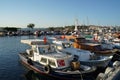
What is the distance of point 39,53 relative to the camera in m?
26.5

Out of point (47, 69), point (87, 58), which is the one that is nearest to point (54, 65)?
point (47, 69)

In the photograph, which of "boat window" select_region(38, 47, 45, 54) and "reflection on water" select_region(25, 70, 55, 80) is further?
"boat window" select_region(38, 47, 45, 54)

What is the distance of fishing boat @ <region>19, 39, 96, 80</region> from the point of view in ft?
72.3

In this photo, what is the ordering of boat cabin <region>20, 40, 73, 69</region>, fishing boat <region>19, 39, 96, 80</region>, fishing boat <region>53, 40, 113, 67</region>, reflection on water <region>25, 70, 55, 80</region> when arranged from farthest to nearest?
fishing boat <region>53, 40, 113, 67</region>
boat cabin <region>20, 40, 73, 69</region>
reflection on water <region>25, 70, 55, 80</region>
fishing boat <region>19, 39, 96, 80</region>

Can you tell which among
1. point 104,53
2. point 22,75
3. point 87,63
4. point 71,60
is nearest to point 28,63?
point 22,75

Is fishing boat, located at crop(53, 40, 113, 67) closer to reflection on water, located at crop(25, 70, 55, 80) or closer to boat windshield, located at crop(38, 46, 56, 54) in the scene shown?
boat windshield, located at crop(38, 46, 56, 54)

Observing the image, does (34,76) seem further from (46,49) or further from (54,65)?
(46,49)

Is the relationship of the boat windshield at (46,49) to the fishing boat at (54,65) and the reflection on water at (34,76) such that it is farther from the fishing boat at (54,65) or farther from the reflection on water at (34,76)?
the reflection on water at (34,76)

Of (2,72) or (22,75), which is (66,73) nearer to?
(22,75)

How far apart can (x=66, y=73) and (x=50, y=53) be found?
5.59 metres

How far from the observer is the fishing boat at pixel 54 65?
868 inches

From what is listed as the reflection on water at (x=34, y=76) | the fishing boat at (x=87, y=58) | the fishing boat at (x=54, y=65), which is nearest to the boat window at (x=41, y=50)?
the fishing boat at (x=54, y=65)

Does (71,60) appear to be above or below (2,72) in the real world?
above

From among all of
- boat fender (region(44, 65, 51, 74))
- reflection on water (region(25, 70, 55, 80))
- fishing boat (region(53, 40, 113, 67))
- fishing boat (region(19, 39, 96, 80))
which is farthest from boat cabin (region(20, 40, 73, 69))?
fishing boat (region(53, 40, 113, 67))
